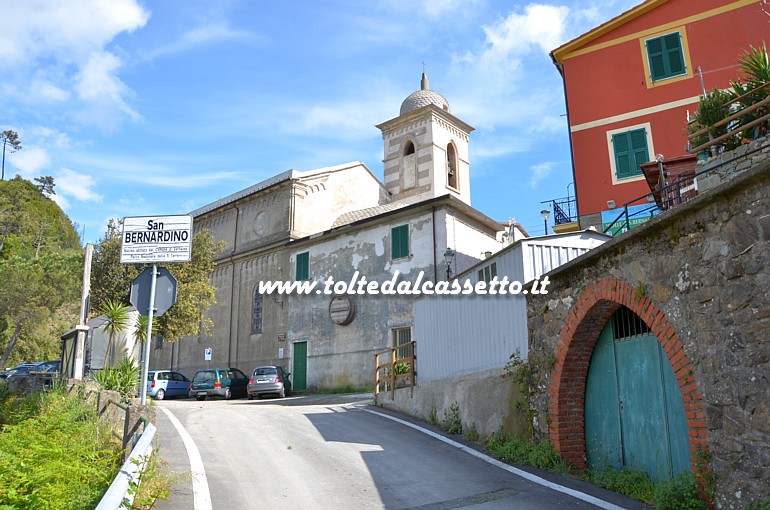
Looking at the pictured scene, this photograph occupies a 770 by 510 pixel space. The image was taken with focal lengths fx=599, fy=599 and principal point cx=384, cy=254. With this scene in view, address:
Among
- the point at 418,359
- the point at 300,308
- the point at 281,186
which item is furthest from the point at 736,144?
the point at 281,186

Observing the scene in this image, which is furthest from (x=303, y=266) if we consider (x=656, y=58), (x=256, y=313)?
(x=656, y=58)

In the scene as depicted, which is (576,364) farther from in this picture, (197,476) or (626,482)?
(197,476)

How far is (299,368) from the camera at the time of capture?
2781 centimetres

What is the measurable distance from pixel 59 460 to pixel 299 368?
809 inches

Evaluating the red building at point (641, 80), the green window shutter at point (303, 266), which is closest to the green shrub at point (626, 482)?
the red building at point (641, 80)

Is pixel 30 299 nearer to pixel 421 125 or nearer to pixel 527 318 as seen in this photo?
pixel 421 125

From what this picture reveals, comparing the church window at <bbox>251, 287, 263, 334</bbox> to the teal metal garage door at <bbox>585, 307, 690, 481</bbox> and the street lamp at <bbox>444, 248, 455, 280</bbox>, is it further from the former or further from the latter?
the teal metal garage door at <bbox>585, 307, 690, 481</bbox>

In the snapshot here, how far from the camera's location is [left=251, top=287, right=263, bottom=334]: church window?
30.8 m

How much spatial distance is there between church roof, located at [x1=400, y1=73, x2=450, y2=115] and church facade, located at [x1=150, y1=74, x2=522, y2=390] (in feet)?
0.30

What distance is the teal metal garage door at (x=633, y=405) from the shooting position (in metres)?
7.13

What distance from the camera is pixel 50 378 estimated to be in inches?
674

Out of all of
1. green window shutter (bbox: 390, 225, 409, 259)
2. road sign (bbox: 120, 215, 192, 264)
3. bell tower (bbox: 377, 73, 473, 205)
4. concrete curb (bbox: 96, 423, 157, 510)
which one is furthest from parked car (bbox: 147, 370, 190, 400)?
concrete curb (bbox: 96, 423, 157, 510)

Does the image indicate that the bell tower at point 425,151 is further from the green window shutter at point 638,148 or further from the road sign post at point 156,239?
the road sign post at point 156,239

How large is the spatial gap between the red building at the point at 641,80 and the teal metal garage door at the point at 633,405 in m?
11.2
